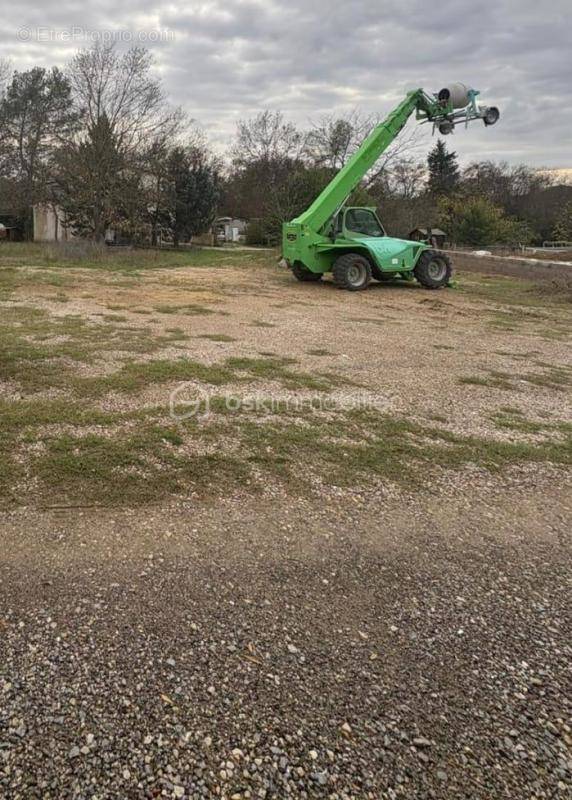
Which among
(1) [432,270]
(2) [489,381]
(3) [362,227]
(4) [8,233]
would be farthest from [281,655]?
(4) [8,233]

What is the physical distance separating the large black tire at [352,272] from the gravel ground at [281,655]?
1109cm

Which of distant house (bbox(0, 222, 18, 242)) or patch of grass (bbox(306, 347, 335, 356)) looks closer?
patch of grass (bbox(306, 347, 335, 356))

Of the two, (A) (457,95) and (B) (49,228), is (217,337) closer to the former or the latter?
(A) (457,95)

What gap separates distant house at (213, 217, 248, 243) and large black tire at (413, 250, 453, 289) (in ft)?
101

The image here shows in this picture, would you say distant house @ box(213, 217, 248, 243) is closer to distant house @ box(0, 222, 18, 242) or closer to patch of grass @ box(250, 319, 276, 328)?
Result: distant house @ box(0, 222, 18, 242)

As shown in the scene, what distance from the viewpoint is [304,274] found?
49.4ft

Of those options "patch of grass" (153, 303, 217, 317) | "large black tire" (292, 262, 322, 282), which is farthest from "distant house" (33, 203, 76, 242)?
"patch of grass" (153, 303, 217, 317)

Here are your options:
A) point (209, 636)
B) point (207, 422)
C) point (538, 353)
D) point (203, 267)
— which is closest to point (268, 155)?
point (203, 267)

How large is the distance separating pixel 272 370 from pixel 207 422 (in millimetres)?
1846

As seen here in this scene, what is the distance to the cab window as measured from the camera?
14.0 metres

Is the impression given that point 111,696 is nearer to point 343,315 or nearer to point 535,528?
point 535,528

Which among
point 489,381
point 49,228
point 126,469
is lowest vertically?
point 126,469

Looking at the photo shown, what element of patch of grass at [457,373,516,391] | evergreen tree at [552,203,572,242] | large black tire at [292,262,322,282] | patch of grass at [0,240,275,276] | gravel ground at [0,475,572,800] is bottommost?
gravel ground at [0,475,572,800]

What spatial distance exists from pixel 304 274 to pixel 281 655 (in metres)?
13.7
